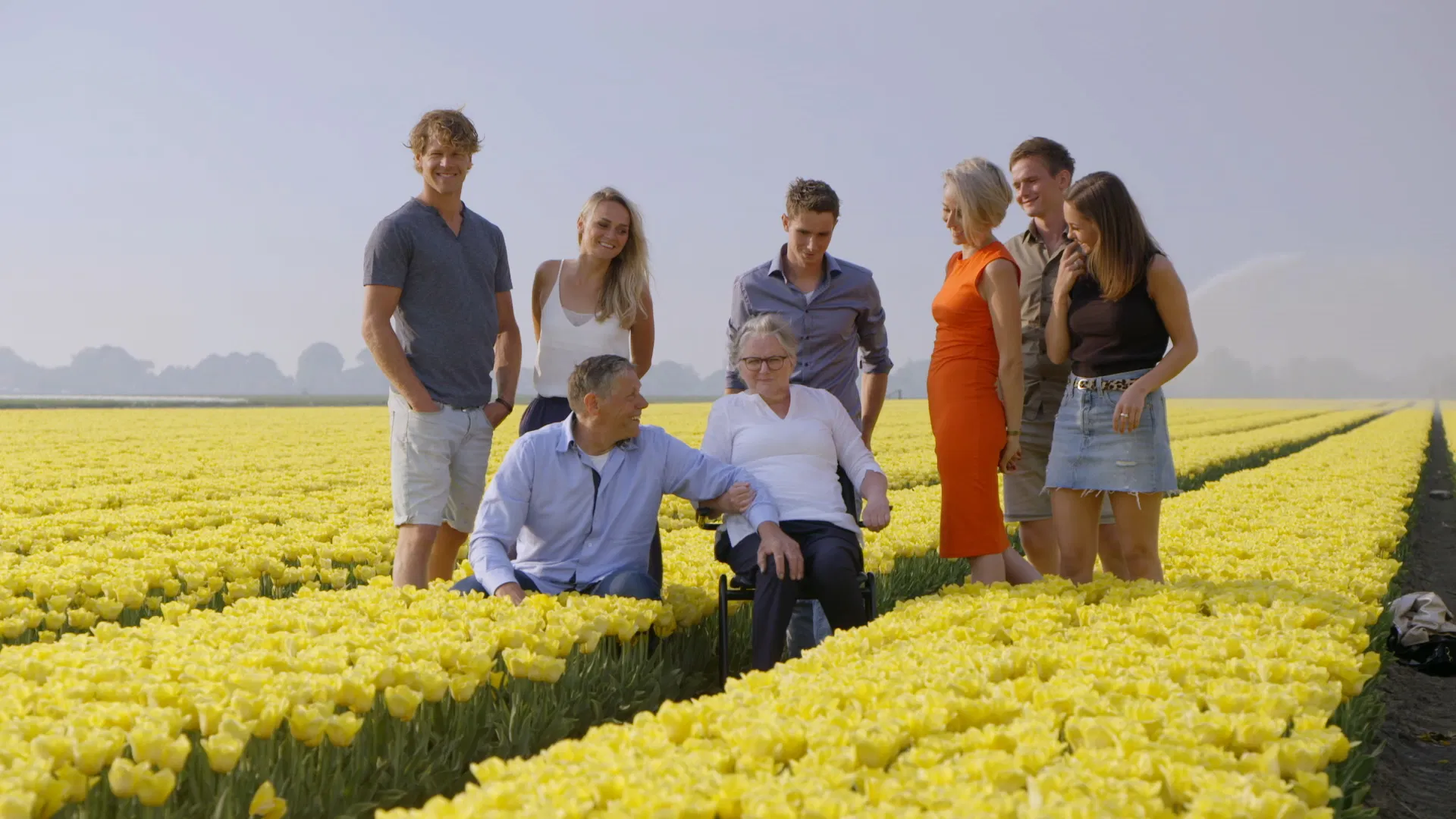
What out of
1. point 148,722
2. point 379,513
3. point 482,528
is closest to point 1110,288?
point 482,528

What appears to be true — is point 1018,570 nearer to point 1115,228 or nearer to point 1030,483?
point 1030,483

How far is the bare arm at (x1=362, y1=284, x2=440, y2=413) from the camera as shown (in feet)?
15.0

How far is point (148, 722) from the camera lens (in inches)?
95.8

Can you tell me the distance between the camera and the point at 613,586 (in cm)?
411

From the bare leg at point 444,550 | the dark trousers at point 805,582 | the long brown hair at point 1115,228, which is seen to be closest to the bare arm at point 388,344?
the bare leg at point 444,550

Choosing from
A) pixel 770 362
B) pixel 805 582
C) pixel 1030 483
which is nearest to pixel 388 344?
pixel 770 362

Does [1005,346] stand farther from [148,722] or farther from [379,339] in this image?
[148,722]

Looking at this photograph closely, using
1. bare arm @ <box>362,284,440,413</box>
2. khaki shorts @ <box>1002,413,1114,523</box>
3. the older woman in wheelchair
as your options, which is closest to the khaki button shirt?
khaki shorts @ <box>1002,413,1114,523</box>

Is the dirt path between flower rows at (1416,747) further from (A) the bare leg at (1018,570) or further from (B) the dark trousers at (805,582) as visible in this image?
(B) the dark trousers at (805,582)

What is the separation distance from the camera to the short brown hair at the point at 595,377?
413 cm

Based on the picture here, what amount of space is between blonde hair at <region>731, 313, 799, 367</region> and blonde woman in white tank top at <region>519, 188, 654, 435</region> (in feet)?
2.32

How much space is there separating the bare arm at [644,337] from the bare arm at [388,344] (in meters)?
1.00

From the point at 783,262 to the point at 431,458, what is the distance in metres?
1.85

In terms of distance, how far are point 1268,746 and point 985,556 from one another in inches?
89.4
